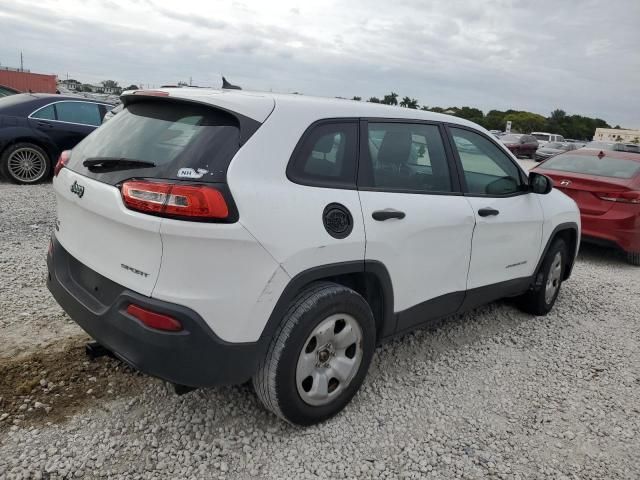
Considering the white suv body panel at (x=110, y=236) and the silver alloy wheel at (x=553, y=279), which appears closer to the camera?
the white suv body panel at (x=110, y=236)

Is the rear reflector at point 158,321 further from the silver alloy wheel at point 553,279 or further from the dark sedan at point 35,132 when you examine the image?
the dark sedan at point 35,132

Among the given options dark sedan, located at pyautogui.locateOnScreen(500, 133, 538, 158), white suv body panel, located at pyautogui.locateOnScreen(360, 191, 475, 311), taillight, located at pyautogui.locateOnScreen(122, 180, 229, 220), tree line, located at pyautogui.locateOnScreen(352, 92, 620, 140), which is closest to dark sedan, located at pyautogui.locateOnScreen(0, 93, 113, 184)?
taillight, located at pyautogui.locateOnScreen(122, 180, 229, 220)

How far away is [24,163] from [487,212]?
7.86m

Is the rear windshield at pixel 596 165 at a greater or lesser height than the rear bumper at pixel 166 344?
greater

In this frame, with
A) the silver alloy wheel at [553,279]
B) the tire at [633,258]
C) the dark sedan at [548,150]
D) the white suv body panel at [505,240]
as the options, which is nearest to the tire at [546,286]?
the silver alloy wheel at [553,279]

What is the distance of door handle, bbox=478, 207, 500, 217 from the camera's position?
11.5 ft

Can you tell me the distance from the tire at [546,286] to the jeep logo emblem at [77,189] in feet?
12.2

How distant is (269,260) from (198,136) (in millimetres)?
662

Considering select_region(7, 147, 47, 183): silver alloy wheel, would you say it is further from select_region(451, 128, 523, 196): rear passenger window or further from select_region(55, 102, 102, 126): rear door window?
select_region(451, 128, 523, 196): rear passenger window

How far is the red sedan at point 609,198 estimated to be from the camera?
656 centimetres

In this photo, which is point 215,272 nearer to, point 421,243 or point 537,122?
point 421,243

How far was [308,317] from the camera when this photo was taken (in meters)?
2.49

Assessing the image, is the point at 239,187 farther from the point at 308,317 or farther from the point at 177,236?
the point at 308,317

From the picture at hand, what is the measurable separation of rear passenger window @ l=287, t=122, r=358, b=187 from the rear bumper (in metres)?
0.83
